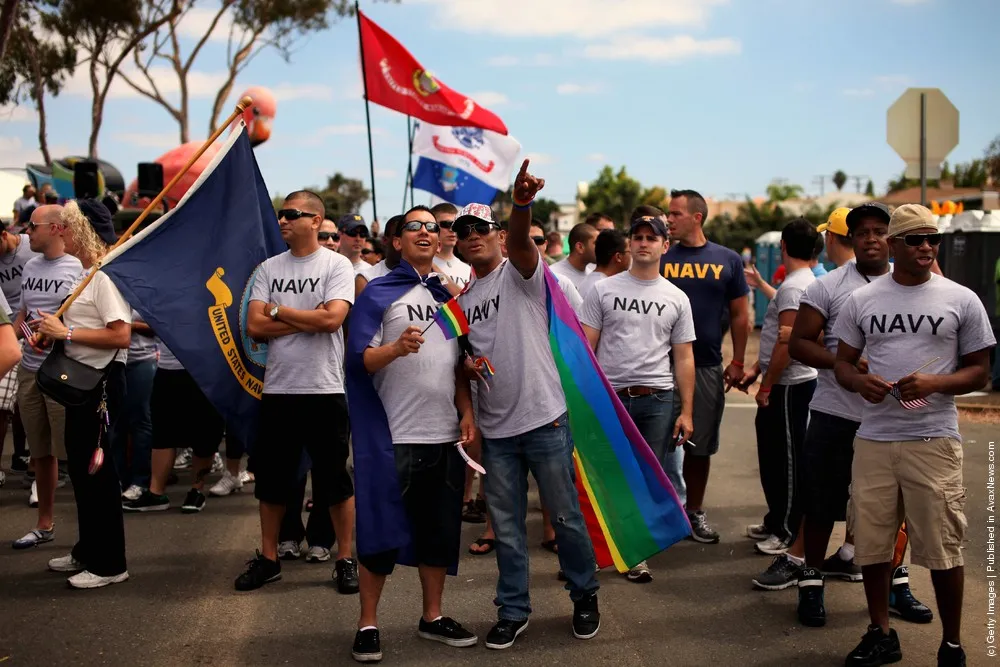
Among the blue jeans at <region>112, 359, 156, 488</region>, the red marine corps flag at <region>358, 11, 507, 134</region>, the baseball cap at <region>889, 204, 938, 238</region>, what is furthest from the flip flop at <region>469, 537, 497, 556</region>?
the red marine corps flag at <region>358, 11, 507, 134</region>

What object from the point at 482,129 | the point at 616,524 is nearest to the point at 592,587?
the point at 616,524

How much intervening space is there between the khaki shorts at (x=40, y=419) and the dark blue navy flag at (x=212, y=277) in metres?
1.00

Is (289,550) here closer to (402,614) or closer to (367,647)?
(402,614)

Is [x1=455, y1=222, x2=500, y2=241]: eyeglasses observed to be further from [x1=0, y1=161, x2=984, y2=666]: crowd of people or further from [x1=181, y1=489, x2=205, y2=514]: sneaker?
[x1=181, y1=489, x2=205, y2=514]: sneaker

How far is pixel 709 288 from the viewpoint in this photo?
7.17 m

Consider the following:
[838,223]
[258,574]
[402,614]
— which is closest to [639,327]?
[838,223]

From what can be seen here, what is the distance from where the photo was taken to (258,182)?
21.4ft

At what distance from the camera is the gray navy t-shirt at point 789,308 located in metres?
6.47

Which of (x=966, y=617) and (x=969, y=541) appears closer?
(x=966, y=617)

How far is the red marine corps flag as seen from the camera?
11.2 meters

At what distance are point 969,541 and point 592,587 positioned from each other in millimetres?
3012

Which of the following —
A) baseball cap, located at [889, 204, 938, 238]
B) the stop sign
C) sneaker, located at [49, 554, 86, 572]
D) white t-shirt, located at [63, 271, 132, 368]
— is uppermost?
the stop sign

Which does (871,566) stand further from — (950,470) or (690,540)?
(690,540)

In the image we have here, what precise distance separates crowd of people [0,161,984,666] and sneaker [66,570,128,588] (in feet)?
0.06
